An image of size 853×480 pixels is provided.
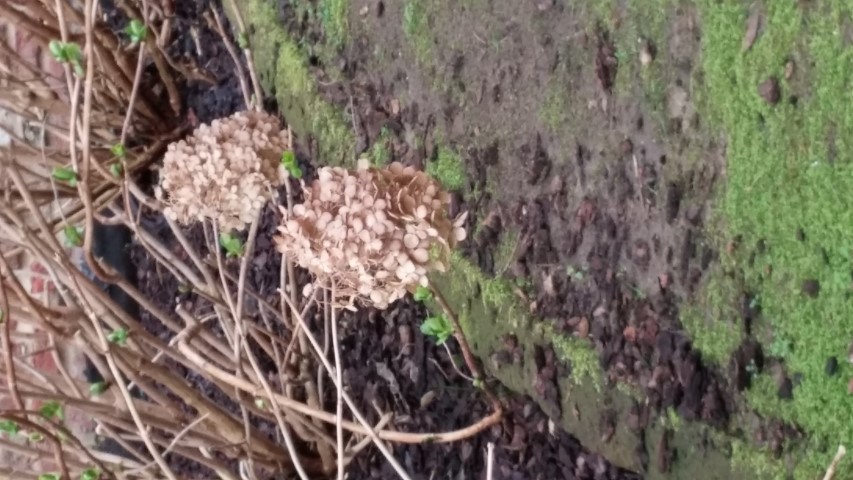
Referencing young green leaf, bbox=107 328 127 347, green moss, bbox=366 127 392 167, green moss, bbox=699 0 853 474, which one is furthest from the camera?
green moss, bbox=366 127 392 167

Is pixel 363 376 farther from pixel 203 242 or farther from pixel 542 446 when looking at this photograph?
pixel 203 242

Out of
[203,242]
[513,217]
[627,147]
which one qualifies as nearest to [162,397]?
[203,242]

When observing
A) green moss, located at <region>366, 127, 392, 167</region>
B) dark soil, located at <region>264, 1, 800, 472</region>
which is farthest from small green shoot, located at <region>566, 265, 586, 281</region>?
green moss, located at <region>366, 127, 392, 167</region>

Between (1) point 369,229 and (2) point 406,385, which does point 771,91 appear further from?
(2) point 406,385

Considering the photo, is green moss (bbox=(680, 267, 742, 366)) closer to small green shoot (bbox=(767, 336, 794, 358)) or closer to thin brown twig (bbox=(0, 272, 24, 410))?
small green shoot (bbox=(767, 336, 794, 358))

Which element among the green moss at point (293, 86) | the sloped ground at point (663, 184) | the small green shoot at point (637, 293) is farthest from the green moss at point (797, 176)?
the green moss at point (293, 86)

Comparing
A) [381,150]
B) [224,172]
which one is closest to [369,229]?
[224,172]
